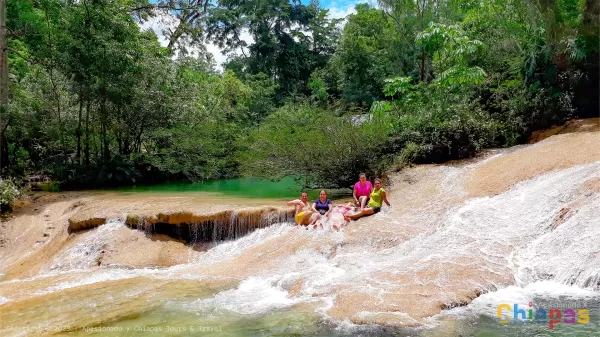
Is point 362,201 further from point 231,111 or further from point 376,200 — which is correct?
point 231,111

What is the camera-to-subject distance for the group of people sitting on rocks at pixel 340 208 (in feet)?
31.3

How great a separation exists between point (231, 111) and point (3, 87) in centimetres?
1038

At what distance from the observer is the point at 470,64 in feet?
61.0

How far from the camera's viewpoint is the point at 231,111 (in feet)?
77.6

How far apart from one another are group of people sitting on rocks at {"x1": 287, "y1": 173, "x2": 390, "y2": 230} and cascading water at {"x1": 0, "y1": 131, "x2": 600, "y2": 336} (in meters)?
0.26

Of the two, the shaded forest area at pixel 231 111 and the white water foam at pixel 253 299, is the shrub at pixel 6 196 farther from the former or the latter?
the white water foam at pixel 253 299

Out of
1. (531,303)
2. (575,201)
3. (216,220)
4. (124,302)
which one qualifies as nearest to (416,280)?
(531,303)

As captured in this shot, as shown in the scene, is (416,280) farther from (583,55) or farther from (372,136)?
(583,55)

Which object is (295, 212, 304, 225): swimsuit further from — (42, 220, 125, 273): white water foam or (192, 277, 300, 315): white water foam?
(42, 220, 125, 273): white water foam

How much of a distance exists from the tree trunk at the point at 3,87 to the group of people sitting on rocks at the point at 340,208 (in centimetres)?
1108

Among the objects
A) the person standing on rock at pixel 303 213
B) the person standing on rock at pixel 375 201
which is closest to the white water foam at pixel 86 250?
the person standing on rock at pixel 303 213

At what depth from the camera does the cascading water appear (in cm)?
555

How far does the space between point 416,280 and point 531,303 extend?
4.67 feet

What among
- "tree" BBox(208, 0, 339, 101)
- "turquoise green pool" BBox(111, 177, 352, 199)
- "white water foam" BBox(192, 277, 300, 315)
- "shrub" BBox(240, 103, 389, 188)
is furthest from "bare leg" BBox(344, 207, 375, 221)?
"tree" BBox(208, 0, 339, 101)
